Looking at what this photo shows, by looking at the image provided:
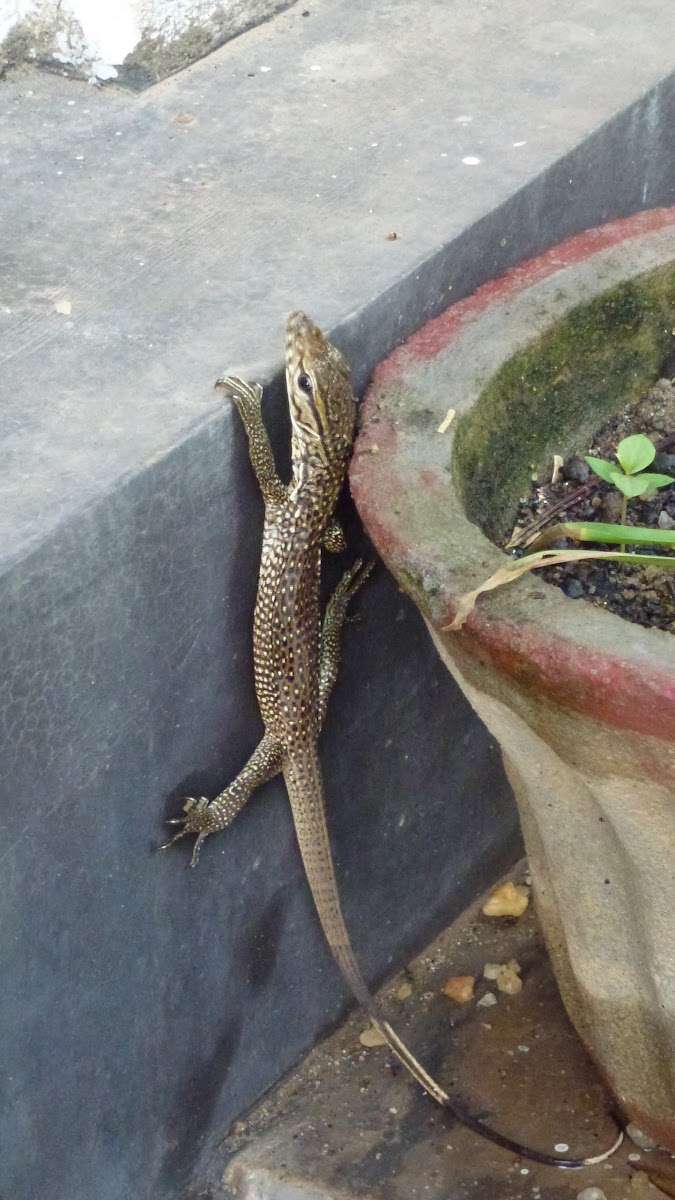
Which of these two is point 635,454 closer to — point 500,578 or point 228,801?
point 500,578

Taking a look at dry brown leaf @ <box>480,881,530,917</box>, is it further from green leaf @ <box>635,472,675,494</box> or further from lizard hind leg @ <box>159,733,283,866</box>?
green leaf @ <box>635,472,675,494</box>

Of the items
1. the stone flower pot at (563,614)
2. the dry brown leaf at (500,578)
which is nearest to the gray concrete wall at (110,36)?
the stone flower pot at (563,614)

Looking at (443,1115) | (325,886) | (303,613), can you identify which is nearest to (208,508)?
(303,613)

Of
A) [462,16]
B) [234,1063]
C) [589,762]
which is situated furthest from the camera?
[462,16]

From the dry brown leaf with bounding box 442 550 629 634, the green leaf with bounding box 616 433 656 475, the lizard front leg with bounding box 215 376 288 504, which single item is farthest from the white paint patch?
the dry brown leaf with bounding box 442 550 629 634

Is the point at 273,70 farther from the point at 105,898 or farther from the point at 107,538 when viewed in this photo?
the point at 105,898

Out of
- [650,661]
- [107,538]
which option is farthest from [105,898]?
[650,661]
